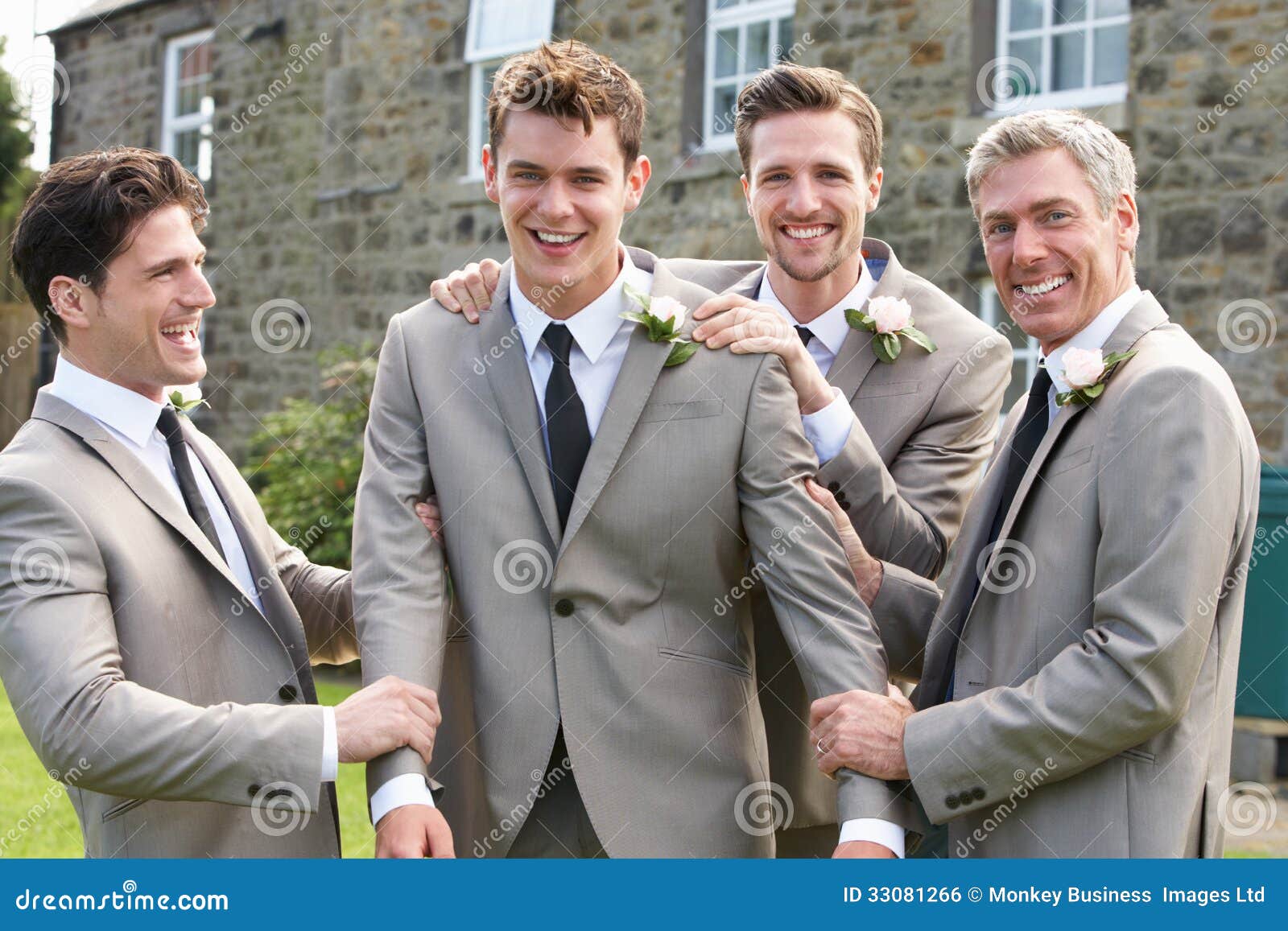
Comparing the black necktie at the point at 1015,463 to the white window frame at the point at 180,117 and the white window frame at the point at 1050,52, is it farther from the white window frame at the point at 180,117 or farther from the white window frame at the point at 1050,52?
the white window frame at the point at 180,117

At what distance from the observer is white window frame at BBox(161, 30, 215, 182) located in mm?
16234

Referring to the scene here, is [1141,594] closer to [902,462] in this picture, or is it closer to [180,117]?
[902,462]

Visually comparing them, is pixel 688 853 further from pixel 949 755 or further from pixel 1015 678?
pixel 1015 678

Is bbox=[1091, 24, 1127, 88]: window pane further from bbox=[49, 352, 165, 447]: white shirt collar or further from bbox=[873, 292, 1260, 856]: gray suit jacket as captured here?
bbox=[49, 352, 165, 447]: white shirt collar

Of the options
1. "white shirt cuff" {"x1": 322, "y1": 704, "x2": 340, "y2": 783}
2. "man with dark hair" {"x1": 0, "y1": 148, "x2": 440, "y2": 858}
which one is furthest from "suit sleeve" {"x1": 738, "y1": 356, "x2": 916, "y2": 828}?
"white shirt cuff" {"x1": 322, "y1": 704, "x2": 340, "y2": 783}

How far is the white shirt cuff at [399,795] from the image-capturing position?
2.91 metres

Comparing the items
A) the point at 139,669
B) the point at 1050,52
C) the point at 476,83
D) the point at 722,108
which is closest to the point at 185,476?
the point at 139,669

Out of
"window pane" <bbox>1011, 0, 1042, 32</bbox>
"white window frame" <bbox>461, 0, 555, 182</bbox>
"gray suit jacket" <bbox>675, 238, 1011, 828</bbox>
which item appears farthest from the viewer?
"white window frame" <bbox>461, 0, 555, 182</bbox>

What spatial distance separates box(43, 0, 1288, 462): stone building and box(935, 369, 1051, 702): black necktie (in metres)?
6.02

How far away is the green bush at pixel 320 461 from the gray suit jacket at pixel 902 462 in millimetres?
7808

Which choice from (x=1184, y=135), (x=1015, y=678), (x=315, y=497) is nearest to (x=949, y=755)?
(x=1015, y=678)

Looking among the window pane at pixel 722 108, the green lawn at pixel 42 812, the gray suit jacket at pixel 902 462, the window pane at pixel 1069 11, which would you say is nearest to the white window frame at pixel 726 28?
the window pane at pixel 722 108

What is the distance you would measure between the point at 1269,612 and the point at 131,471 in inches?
238

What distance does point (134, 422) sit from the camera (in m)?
3.24
